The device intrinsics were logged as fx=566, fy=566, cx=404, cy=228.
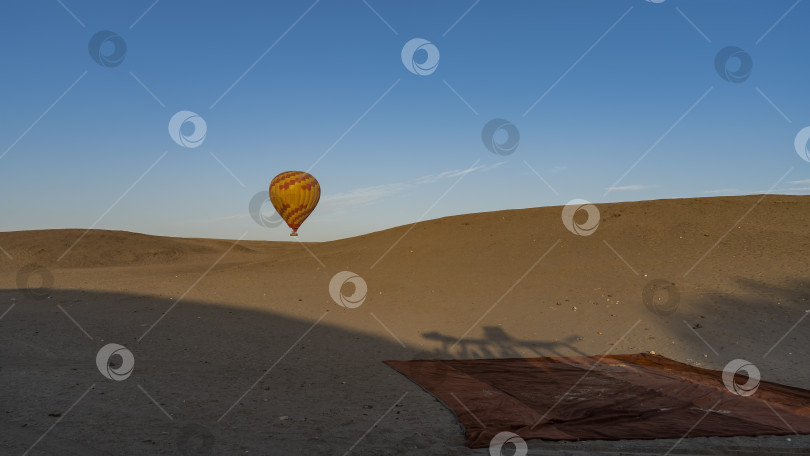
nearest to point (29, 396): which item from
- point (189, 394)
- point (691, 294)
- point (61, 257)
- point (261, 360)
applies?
point (189, 394)

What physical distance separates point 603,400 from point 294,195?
21966 mm

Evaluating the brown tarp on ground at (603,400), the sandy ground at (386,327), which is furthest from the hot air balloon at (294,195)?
the brown tarp on ground at (603,400)

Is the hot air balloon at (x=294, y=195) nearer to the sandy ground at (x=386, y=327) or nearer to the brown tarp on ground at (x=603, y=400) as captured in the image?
the sandy ground at (x=386, y=327)

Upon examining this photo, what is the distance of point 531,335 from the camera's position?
15258 mm

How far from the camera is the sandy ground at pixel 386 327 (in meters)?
7.17

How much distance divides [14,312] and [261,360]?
33.8ft

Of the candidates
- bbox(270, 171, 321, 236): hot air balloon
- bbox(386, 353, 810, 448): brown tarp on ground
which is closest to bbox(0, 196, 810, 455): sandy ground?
bbox(386, 353, 810, 448): brown tarp on ground

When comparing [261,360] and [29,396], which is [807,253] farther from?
[29,396]

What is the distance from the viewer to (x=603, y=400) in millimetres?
8883

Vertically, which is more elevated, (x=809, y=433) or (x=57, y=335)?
(x=57, y=335)

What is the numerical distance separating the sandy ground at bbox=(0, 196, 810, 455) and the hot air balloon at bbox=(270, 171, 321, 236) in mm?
2889

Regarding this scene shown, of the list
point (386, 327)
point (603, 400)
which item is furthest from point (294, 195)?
point (603, 400)

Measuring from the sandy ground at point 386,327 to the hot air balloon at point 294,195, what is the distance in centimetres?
289

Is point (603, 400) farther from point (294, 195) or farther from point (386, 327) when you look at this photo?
point (294, 195)
